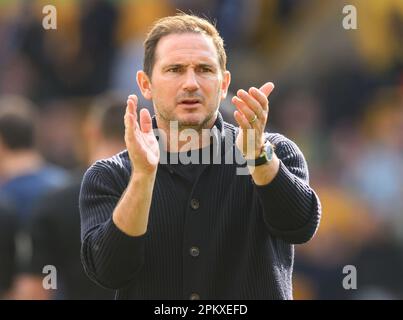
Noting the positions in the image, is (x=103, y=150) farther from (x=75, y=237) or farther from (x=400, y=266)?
(x=400, y=266)

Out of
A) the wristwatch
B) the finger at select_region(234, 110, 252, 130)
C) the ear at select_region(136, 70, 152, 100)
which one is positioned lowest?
the wristwatch

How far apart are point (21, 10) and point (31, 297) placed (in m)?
4.20

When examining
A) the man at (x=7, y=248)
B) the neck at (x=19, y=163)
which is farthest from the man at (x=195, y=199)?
the neck at (x=19, y=163)

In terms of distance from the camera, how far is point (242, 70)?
895 centimetres

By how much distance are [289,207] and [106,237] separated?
0.58 metres

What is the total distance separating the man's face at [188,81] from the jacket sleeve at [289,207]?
32 cm

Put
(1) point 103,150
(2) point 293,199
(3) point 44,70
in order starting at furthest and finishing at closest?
(3) point 44,70 < (1) point 103,150 < (2) point 293,199

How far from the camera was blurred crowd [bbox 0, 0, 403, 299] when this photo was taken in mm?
8023

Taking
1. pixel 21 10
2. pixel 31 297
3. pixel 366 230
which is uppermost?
pixel 21 10

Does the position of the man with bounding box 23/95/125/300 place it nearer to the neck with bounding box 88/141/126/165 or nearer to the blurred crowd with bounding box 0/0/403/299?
the neck with bounding box 88/141/126/165

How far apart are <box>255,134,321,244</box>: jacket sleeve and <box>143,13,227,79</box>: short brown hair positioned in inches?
20.8

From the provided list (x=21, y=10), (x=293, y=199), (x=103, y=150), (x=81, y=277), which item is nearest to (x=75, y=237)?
(x=81, y=277)

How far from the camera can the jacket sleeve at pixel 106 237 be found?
346 centimetres

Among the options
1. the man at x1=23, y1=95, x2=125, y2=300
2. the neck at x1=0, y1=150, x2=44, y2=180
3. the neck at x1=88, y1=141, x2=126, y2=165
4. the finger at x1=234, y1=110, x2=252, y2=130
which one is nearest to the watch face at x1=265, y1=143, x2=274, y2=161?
the finger at x1=234, y1=110, x2=252, y2=130
